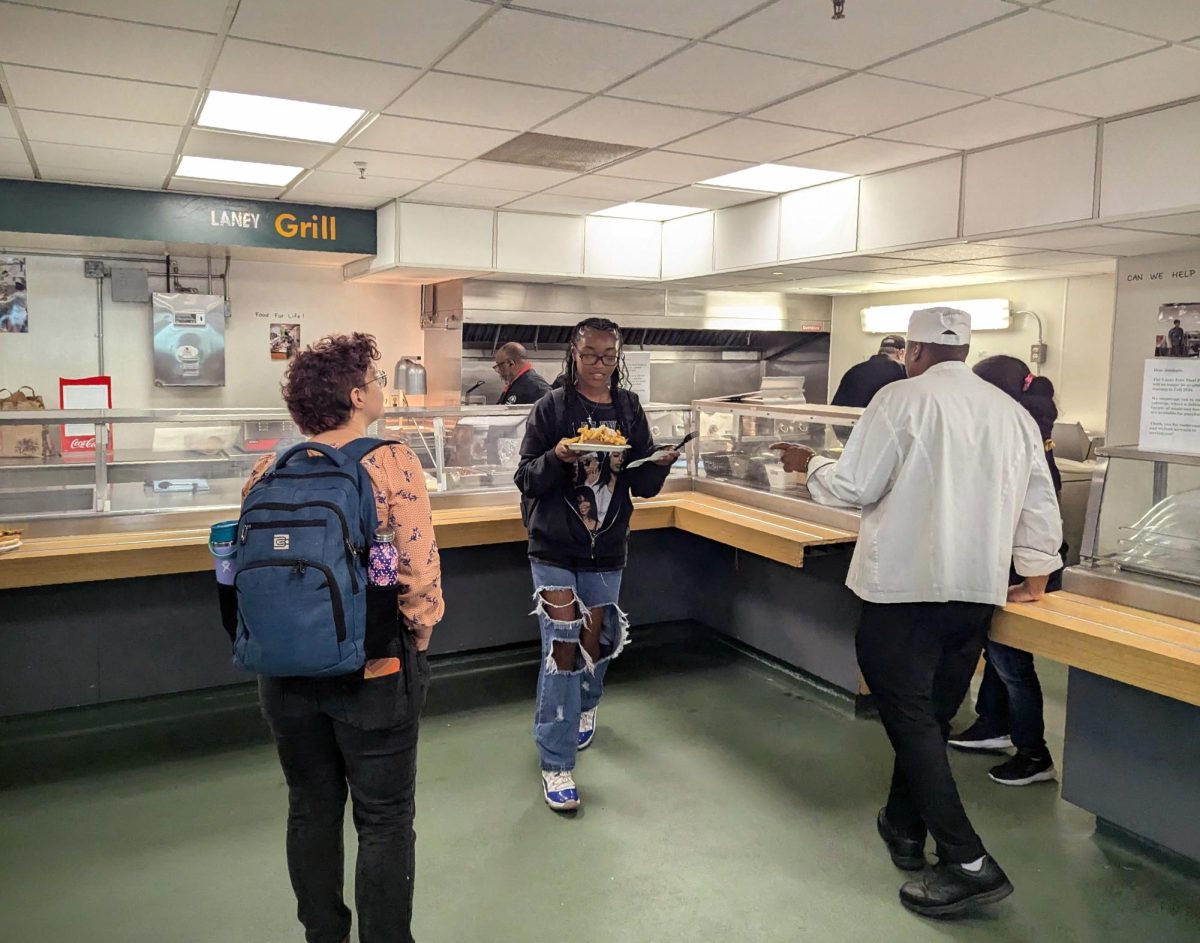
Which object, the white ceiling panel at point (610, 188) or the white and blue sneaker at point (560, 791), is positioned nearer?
the white and blue sneaker at point (560, 791)

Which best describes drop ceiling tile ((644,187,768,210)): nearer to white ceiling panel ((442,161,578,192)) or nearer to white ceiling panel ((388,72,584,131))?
white ceiling panel ((442,161,578,192))

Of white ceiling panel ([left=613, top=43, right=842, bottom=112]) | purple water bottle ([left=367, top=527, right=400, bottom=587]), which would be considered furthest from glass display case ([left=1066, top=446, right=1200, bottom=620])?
purple water bottle ([left=367, top=527, right=400, bottom=587])

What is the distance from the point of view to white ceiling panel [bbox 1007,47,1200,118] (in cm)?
304

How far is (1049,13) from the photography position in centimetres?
262

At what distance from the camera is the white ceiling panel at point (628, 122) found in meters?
3.70

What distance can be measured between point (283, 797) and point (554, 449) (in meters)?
1.54

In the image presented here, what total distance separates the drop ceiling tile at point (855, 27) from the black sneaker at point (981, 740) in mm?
2560

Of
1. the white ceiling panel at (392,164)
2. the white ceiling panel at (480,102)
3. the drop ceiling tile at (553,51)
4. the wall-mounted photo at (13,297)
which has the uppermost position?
the white ceiling panel at (392,164)

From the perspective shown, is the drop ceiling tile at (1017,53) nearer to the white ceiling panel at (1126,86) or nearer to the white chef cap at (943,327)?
the white ceiling panel at (1126,86)

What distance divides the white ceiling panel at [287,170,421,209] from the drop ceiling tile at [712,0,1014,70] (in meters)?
2.99

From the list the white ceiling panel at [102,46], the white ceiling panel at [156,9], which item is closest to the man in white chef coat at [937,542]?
the white ceiling panel at [156,9]

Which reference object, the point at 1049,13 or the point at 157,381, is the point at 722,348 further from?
the point at 1049,13

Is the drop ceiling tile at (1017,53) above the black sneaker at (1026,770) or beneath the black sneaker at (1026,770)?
above

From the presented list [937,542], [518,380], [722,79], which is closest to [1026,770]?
[937,542]
